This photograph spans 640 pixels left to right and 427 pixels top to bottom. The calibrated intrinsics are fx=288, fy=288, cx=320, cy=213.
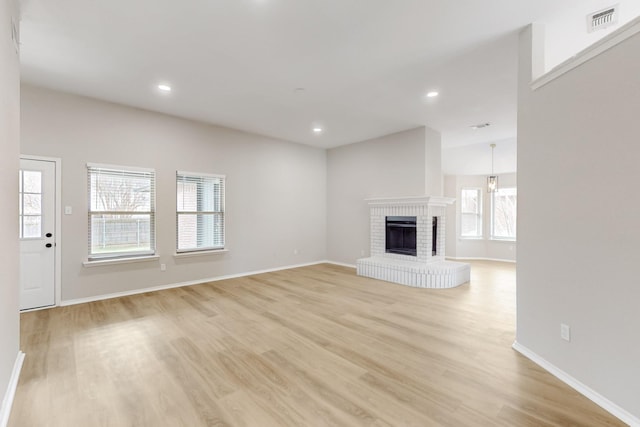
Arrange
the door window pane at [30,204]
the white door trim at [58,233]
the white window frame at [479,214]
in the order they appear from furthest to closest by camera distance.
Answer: the white window frame at [479,214] → the white door trim at [58,233] → the door window pane at [30,204]

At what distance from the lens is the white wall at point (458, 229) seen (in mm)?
8289

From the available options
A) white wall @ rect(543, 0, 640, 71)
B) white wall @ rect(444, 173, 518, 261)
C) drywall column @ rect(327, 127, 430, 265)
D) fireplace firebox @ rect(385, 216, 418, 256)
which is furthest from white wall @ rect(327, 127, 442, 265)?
white wall @ rect(444, 173, 518, 261)

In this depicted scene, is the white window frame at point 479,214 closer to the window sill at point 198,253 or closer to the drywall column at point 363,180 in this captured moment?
the drywall column at point 363,180

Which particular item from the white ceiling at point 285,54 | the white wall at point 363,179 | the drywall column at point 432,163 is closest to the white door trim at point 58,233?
the white ceiling at point 285,54

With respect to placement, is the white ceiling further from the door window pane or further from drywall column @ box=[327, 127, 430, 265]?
the door window pane

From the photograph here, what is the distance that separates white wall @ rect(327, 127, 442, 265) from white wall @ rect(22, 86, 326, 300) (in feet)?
1.26

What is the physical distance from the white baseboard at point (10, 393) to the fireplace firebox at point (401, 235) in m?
5.48

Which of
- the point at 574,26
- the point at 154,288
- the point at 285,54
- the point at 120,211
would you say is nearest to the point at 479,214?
the point at 574,26

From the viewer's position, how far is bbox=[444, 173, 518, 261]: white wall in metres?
8.29

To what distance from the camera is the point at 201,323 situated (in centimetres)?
348

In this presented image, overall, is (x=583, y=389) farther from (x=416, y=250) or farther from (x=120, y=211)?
(x=120, y=211)

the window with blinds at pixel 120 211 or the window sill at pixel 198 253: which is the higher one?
the window with blinds at pixel 120 211

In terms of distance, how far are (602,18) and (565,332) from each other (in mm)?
2677

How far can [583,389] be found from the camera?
208 centimetres
